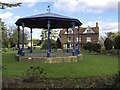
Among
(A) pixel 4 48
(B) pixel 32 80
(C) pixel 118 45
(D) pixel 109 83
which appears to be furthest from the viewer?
(C) pixel 118 45

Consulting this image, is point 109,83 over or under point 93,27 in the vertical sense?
under

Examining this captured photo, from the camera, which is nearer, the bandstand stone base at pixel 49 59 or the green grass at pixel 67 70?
the green grass at pixel 67 70

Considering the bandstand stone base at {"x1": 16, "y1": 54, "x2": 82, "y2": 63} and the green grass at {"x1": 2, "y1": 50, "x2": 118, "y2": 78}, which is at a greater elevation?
the bandstand stone base at {"x1": 16, "y1": 54, "x2": 82, "y2": 63}

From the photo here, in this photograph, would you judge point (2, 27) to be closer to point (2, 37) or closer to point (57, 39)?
point (2, 37)

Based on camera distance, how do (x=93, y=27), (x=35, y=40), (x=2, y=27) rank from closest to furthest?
(x=2, y=27), (x=93, y=27), (x=35, y=40)

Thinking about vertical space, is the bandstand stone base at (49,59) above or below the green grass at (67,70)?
above

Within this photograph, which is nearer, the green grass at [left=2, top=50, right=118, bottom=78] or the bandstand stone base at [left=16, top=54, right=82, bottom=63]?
the green grass at [left=2, top=50, right=118, bottom=78]

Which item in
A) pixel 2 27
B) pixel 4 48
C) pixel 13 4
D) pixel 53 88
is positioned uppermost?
pixel 13 4

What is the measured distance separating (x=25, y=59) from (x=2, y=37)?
56.9 feet

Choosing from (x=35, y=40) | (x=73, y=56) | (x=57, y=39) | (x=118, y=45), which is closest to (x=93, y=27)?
(x=57, y=39)

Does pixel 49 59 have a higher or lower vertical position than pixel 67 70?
higher

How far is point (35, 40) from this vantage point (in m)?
111

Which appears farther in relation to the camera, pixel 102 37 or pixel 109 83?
pixel 102 37

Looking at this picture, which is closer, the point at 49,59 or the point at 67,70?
the point at 67,70
